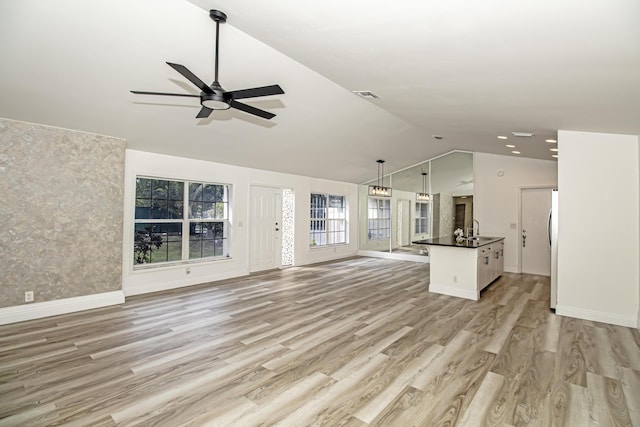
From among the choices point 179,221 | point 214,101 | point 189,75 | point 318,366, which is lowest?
point 318,366

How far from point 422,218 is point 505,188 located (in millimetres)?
2434

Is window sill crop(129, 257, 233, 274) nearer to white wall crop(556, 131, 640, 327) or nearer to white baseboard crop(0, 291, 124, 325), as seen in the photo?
white baseboard crop(0, 291, 124, 325)

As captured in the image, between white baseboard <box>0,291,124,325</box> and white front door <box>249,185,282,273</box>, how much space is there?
9.54 ft

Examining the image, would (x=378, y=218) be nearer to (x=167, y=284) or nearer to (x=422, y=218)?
(x=422, y=218)

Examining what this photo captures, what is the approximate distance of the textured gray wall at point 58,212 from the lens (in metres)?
4.02

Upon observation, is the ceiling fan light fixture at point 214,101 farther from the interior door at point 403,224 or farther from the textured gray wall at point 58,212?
the interior door at point 403,224

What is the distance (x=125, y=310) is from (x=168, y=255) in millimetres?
1500

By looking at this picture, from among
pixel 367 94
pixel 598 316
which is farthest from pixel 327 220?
pixel 598 316

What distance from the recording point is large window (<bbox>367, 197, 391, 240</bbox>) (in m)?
10.2

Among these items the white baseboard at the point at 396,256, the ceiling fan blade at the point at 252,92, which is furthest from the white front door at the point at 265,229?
the ceiling fan blade at the point at 252,92

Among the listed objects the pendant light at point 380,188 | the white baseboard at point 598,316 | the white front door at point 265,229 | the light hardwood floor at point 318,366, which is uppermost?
the pendant light at point 380,188

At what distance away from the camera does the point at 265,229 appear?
7.53 m

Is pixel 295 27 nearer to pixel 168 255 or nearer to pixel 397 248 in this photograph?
pixel 168 255

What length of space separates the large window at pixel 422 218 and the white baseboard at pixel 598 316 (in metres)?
5.01
